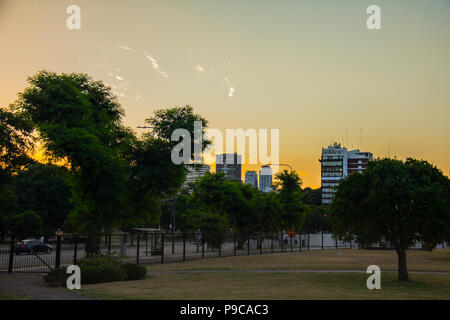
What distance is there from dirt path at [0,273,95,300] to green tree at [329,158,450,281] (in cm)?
1304

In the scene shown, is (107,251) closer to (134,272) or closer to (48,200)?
(134,272)

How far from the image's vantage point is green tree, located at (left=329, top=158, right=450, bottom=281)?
65.9 ft

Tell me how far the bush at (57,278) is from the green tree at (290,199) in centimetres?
4161

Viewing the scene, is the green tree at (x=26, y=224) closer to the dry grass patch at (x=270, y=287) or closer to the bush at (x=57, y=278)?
the dry grass patch at (x=270, y=287)

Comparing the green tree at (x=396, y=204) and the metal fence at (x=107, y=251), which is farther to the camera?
the metal fence at (x=107, y=251)

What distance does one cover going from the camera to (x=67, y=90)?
1305 inches

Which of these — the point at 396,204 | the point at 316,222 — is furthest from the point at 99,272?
the point at 316,222

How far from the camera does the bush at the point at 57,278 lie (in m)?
18.6

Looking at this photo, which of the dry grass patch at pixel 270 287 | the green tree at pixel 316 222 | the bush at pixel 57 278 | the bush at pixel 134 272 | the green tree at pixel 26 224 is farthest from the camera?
the green tree at pixel 316 222

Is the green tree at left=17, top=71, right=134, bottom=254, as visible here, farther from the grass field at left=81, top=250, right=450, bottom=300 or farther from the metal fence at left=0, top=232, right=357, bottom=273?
the grass field at left=81, top=250, right=450, bottom=300

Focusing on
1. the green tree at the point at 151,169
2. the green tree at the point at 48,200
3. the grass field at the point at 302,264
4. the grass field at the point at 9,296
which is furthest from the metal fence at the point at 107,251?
the green tree at the point at 48,200

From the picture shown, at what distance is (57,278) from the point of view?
18984 mm

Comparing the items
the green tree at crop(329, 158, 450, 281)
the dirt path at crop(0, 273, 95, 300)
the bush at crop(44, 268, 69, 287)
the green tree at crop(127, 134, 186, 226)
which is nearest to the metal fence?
the dirt path at crop(0, 273, 95, 300)

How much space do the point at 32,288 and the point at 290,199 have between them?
4515cm
